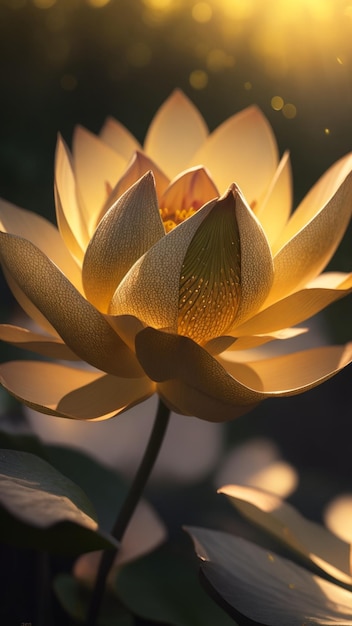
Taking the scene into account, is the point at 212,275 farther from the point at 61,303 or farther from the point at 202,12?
the point at 202,12

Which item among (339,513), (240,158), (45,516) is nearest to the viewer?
(45,516)

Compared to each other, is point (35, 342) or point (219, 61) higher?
point (219, 61)

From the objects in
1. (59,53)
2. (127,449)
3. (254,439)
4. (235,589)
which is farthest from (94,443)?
(59,53)

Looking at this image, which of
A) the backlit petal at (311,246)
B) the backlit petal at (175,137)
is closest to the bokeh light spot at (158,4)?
the backlit petal at (175,137)

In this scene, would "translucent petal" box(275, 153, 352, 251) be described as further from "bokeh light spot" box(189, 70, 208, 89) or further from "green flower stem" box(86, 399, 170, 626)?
"bokeh light spot" box(189, 70, 208, 89)

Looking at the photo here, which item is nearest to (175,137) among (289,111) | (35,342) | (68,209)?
(68,209)

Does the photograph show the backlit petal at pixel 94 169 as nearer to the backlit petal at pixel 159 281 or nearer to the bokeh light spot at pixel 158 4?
the backlit petal at pixel 159 281

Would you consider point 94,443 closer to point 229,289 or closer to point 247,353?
point 247,353
